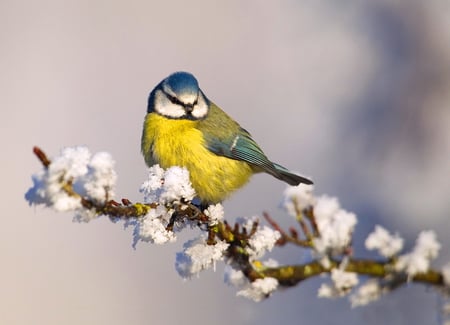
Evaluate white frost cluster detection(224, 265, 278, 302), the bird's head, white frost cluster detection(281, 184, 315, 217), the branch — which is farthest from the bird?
white frost cluster detection(281, 184, 315, 217)

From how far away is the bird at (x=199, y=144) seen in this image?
277 centimetres

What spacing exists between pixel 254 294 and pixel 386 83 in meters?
2.34

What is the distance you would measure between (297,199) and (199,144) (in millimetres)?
1591

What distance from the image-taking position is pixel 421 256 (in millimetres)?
1047

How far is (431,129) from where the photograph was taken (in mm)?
2936

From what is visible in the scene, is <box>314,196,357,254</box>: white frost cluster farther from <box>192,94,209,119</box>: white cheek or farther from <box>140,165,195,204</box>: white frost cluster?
<box>192,94,209,119</box>: white cheek

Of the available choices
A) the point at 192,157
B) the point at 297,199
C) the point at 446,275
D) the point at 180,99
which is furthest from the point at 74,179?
the point at 180,99

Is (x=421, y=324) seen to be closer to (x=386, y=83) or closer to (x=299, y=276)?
(x=299, y=276)

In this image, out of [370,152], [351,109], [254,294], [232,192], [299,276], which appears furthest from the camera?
[351,109]

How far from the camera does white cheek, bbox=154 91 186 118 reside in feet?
9.73

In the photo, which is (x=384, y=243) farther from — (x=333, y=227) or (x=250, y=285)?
(x=250, y=285)

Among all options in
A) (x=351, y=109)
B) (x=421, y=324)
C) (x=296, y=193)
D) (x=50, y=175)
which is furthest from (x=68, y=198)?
(x=351, y=109)

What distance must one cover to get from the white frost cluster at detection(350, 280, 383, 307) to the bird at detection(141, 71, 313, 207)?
159 cm

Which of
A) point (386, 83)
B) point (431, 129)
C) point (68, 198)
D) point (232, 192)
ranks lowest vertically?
point (68, 198)
